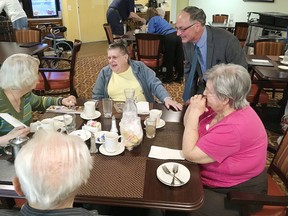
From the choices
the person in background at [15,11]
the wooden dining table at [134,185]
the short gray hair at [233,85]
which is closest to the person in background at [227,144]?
the short gray hair at [233,85]

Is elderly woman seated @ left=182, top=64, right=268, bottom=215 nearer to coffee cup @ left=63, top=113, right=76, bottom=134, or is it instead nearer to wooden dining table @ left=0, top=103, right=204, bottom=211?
wooden dining table @ left=0, top=103, right=204, bottom=211

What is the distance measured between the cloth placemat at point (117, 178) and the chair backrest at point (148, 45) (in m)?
3.13

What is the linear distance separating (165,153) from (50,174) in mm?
741

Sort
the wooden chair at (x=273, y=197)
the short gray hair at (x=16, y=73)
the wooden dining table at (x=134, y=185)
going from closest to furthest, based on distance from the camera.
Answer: the wooden dining table at (x=134, y=185) < the wooden chair at (x=273, y=197) < the short gray hair at (x=16, y=73)

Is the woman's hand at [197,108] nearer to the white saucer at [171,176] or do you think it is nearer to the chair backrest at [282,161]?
the white saucer at [171,176]

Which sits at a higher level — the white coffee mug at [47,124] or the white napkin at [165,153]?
the white coffee mug at [47,124]

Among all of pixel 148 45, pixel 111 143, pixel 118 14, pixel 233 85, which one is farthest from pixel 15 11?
pixel 233 85

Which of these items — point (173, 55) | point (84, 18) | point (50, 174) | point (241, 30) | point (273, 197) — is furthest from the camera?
point (84, 18)

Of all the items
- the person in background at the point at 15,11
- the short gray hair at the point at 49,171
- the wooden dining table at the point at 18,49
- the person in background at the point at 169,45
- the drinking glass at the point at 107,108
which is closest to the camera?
the short gray hair at the point at 49,171

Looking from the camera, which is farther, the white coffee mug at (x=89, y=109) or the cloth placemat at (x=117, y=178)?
the white coffee mug at (x=89, y=109)

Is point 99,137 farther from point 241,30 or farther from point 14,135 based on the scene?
point 241,30

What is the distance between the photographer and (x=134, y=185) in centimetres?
119

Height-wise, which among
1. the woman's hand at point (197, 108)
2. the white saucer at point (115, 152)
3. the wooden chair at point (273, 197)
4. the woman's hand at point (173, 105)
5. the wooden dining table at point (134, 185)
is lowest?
the wooden chair at point (273, 197)

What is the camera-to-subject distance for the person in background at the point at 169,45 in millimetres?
4648
